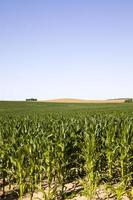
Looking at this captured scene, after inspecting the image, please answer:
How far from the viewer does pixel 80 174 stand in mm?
10047

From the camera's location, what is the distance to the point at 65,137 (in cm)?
951

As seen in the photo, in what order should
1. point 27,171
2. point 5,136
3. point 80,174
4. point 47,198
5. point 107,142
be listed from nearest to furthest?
point 47,198, point 27,171, point 107,142, point 80,174, point 5,136

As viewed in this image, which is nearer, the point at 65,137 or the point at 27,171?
the point at 27,171

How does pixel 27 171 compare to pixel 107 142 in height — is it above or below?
below

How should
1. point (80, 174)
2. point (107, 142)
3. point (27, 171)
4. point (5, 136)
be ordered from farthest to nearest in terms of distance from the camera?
point (5, 136)
point (80, 174)
point (107, 142)
point (27, 171)

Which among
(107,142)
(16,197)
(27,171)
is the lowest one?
(16,197)

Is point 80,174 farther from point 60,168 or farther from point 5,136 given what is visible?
point 5,136

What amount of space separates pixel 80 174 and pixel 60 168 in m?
1.54

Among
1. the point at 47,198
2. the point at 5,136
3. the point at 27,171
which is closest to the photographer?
the point at 47,198

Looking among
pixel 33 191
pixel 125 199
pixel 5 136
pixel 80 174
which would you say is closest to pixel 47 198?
pixel 33 191

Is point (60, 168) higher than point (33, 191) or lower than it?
higher

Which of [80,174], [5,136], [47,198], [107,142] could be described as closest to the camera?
[47,198]

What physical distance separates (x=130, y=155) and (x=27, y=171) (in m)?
A: 2.67

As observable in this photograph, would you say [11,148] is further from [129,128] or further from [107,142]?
[129,128]
